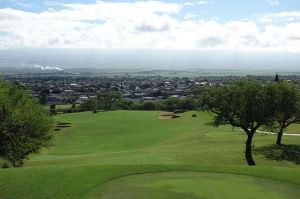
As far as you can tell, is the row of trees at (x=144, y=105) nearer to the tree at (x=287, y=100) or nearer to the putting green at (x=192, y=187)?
the tree at (x=287, y=100)

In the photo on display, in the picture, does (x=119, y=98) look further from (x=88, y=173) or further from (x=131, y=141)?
(x=88, y=173)

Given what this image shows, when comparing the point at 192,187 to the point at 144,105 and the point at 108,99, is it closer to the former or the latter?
the point at 144,105

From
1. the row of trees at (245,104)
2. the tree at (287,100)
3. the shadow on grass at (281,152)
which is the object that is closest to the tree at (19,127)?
the row of trees at (245,104)

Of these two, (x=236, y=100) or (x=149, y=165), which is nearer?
(x=149, y=165)

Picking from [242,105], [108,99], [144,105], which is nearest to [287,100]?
[242,105]

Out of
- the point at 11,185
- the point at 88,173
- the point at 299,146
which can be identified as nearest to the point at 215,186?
the point at 88,173

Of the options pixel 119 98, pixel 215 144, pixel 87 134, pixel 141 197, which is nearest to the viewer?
pixel 141 197
